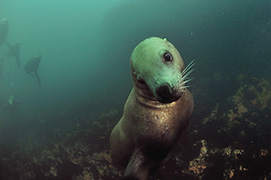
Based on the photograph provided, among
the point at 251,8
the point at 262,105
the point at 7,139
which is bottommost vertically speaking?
the point at 7,139

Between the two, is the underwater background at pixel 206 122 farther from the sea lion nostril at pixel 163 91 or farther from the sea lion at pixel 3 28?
the sea lion at pixel 3 28

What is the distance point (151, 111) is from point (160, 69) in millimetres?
812

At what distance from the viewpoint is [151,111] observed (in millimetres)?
2447

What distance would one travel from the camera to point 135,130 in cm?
261

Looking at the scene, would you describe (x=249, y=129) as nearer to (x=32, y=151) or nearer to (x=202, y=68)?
(x=202, y=68)

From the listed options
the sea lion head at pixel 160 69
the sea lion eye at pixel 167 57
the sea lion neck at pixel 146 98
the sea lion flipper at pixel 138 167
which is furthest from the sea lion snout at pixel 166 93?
the sea lion flipper at pixel 138 167

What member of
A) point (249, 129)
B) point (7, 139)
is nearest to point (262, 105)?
point (249, 129)

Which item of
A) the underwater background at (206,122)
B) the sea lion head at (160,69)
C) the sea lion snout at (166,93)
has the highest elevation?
the sea lion head at (160,69)

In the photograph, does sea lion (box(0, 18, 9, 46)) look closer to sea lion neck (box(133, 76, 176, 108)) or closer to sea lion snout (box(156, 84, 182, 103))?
sea lion neck (box(133, 76, 176, 108))

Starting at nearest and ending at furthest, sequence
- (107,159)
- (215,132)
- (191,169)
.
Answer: (191,169), (215,132), (107,159)

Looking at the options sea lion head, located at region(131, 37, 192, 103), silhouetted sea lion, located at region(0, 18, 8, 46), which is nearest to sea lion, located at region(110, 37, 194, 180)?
sea lion head, located at region(131, 37, 192, 103)

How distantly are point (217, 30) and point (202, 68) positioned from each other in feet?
9.01

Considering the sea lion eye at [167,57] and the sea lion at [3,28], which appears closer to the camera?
the sea lion eye at [167,57]

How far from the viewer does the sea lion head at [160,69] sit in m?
1.65
